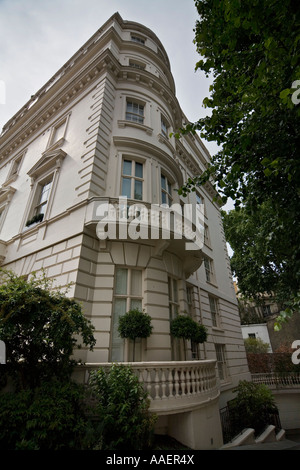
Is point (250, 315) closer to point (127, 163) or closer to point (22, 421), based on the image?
point (127, 163)

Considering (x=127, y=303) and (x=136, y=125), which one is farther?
(x=136, y=125)

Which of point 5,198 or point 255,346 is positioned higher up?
point 5,198

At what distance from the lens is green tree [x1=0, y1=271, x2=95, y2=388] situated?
459cm

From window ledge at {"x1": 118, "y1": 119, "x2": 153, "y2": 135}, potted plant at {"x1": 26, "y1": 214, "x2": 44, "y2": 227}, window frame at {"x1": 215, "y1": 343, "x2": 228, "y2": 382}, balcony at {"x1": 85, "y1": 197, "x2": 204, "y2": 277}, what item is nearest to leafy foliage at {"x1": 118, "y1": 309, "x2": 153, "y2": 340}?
balcony at {"x1": 85, "y1": 197, "x2": 204, "y2": 277}

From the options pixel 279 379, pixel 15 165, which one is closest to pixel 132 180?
pixel 15 165

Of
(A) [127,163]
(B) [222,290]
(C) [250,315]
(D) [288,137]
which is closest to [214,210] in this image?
(B) [222,290]

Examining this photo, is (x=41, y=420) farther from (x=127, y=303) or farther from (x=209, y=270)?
(x=209, y=270)

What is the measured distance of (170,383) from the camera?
18.5 feet

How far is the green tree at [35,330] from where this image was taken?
4.59m

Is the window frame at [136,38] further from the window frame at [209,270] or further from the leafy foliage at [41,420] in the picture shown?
the leafy foliage at [41,420]

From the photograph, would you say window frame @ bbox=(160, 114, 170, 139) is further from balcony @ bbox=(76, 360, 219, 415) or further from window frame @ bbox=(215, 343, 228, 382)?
window frame @ bbox=(215, 343, 228, 382)

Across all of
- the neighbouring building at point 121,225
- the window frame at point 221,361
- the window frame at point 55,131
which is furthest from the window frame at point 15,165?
the window frame at point 221,361

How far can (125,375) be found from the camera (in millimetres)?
5027

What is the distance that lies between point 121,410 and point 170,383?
5.38 feet
